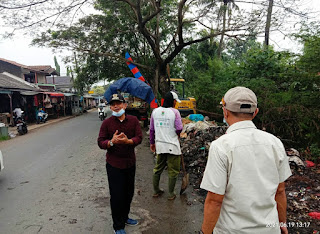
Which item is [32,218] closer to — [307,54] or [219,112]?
[307,54]

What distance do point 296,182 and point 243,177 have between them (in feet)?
12.1

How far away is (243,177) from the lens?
1.38 m

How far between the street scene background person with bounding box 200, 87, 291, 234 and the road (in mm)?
1879

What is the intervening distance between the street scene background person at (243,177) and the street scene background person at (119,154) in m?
1.53

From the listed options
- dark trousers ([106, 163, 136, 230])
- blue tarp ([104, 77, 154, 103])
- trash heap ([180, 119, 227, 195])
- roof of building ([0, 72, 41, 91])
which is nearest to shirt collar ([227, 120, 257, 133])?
dark trousers ([106, 163, 136, 230])

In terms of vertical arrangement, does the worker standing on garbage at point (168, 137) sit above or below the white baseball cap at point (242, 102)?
below

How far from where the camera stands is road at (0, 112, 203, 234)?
10.4 ft

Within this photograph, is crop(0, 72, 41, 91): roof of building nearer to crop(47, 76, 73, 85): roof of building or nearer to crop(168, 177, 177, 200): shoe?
crop(168, 177, 177, 200): shoe

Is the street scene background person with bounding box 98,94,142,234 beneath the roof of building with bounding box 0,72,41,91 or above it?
beneath

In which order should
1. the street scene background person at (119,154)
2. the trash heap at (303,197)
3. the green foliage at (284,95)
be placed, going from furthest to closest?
the green foliage at (284,95) → the trash heap at (303,197) → the street scene background person at (119,154)

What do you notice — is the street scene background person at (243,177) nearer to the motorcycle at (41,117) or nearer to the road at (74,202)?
the road at (74,202)

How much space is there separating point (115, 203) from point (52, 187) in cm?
242

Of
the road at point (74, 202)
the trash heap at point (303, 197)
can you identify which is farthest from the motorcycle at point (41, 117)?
the trash heap at point (303, 197)

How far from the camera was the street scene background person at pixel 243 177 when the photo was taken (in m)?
1.38
